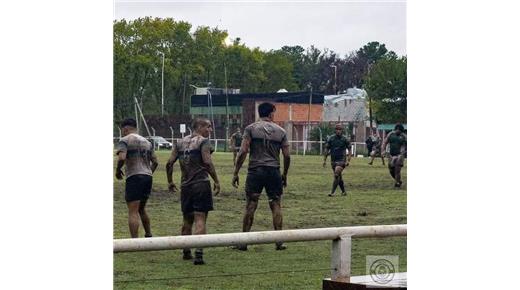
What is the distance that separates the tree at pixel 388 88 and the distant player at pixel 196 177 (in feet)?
2.76

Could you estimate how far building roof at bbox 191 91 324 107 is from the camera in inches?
240

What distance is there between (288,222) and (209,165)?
19.5 inches

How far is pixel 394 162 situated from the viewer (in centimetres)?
620

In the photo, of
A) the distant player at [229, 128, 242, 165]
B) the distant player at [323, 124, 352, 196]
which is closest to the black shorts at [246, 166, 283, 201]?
the distant player at [229, 128, 242, 165]

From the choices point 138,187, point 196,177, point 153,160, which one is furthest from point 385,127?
point 138,187

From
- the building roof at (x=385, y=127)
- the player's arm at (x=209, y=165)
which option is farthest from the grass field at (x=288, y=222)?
the building roof at (x=385, y=127)

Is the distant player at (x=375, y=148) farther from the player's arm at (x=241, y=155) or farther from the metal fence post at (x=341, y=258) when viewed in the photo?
the player's arm at (x=241, y=155)

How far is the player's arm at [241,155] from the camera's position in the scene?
21.0 ft

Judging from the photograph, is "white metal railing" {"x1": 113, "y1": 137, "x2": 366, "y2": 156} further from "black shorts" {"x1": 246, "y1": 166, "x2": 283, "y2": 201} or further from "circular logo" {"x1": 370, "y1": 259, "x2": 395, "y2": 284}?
"circular logo" {"x1": 370, "y1": 259, "x2": 395, "y2": 284}

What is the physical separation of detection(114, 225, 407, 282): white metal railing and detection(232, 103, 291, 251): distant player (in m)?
0.26

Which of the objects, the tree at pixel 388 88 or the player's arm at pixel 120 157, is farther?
the tree at pixel 388 88

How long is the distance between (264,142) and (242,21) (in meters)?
0.88
